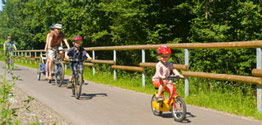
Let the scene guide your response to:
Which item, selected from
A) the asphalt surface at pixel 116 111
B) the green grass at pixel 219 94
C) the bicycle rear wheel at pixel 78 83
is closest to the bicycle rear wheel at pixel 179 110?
the asphalt surface at pixel 116 111

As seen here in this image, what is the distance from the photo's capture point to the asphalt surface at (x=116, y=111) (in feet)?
18.1

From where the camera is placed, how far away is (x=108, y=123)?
5.39m

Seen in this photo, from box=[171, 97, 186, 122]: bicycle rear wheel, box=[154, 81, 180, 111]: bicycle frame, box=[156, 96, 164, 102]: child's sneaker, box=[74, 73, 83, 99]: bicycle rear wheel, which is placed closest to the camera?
box=[171, 97, 186, 122]: bicycle rear wheel

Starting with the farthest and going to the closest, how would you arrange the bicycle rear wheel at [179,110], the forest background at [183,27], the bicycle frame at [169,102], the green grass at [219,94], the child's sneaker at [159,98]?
the forest background at [183,27], the green grass at [219,94], the child's sneaker at [159,98], the bicycle frame at [169,102], the bicycle rear wheel at [179,110]

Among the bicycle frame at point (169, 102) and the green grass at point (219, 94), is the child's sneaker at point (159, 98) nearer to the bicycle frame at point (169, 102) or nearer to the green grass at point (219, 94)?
the bicycle frame at point (169, 102)

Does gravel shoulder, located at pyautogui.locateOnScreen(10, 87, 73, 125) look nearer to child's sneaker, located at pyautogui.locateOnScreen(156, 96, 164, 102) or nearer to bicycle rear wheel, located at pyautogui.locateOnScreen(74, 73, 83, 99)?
bicycle rear wheel, located at pyautogui.locateOnScreen(74, 73, 83, 99)

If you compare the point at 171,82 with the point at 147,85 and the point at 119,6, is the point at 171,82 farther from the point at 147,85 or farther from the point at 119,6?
the point at 119,6

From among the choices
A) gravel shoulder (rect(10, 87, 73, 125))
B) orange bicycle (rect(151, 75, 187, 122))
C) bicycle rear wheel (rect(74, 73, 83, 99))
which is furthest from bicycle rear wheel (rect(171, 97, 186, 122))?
bicycle rear wheel (rect(74, 73, 83, 99))

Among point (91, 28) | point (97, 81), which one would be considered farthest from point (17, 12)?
point (97, 81)

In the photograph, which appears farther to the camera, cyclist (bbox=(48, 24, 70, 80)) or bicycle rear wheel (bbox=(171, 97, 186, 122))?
cyclist (bbox=(48, 24, 70, 80))

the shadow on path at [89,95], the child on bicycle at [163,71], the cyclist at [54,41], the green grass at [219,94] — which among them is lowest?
the shadow on path at [89,95]

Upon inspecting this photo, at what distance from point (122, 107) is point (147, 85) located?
3.20 metres

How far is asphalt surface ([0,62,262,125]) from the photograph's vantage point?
5504mm

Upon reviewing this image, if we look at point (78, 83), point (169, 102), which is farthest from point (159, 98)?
point (78, 83)
